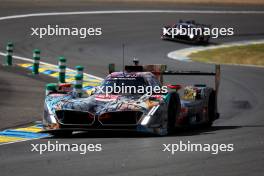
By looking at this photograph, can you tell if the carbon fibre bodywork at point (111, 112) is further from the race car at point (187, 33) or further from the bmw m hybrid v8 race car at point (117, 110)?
the race car at point (187, 33)

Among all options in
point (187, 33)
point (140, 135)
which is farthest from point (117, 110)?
point (187, 33)

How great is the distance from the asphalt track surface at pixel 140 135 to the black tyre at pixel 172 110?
27 cm

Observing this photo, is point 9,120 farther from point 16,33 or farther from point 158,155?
point 16,33

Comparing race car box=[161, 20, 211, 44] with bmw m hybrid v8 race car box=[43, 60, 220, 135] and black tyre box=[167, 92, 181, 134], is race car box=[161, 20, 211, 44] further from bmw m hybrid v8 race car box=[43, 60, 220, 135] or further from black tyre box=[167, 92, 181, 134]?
black tyre box=[167, 92, 181, 134]

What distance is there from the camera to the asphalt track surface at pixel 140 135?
11766 millimetres

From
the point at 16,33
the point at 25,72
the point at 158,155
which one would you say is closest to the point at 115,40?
the point at 16,33

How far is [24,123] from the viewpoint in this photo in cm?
1841

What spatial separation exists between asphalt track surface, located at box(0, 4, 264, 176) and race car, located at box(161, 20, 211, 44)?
67 centimetres

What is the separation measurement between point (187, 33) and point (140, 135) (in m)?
28.1

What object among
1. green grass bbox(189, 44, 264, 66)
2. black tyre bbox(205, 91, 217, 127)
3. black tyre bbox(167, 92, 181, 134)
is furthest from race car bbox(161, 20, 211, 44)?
black tyre bbox(167, 92, 181, 134)

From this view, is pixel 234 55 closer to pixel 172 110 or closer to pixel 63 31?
pixel 63 31

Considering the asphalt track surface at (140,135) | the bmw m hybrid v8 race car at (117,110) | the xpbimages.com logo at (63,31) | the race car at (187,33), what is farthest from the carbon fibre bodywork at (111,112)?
the race car at (187,33)

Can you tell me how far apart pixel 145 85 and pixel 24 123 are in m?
3.00

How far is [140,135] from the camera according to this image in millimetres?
16344
